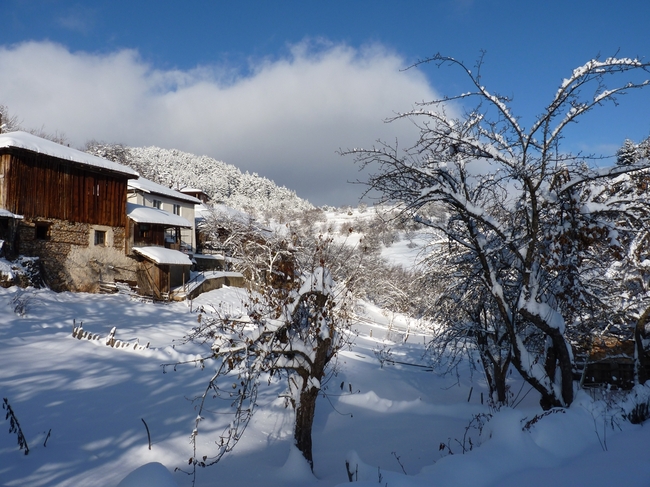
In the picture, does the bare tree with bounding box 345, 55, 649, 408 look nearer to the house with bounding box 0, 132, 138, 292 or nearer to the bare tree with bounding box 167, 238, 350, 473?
the bare tree with bounding box 167, 238, 350, 473

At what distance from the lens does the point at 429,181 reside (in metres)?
6.62

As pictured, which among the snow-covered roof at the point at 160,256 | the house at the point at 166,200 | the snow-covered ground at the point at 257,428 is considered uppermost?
the house at the point at 166,200

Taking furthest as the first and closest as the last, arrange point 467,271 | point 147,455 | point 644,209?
point 467,271, point 147,455, point 644,209

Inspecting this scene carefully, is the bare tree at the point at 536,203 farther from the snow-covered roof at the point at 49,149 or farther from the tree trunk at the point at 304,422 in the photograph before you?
the snow-covered roof at the point at 49,149

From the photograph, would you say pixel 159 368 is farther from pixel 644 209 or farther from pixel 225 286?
pixel 225 286

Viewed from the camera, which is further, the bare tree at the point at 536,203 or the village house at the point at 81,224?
the village house at the point at 81,224

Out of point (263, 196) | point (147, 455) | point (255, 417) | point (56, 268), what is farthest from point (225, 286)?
point (263, 196)

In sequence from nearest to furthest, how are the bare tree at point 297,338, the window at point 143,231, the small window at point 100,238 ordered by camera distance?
the bare tree at point 297,338 → the small window at point 100,238 → the window at point 143,231

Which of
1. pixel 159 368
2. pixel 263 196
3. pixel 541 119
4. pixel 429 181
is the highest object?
pixel 263 196

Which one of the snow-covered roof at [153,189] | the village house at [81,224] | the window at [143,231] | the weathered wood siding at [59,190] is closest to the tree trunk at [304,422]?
the village house at [81,224]

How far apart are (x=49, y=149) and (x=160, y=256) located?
8.54 m

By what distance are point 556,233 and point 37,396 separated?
1067cm

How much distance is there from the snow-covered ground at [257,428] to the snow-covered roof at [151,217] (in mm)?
10325

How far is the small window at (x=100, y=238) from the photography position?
2553 centimetres
